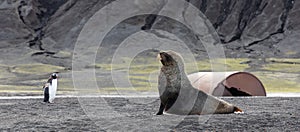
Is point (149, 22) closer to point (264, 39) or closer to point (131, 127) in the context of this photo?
point (264, 39)

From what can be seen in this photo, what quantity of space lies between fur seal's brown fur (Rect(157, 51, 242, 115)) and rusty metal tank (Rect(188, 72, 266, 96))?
11858 millimetres

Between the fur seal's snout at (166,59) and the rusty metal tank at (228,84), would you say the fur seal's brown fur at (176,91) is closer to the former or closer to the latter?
the fur seal's snout at (166,59)

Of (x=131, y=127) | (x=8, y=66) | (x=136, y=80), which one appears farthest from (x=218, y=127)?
(x=8, y=66)

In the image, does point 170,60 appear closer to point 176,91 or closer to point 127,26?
point 176,91

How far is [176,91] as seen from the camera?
47.5 feet

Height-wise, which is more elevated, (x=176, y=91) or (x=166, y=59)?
(x=166, y=59)

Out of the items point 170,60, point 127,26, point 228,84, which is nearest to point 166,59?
point 170,60

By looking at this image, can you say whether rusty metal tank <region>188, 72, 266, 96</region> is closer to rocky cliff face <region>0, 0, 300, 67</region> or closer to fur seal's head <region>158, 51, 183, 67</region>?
fur seal's head <region>158, 51, 183, 67</region>

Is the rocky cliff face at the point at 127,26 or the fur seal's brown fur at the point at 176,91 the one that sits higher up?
the rocky cliff face at the point at 127,26

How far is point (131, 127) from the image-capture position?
1236 centimetres

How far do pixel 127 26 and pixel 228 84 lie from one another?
3112 inches

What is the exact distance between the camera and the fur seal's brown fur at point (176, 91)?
14.4 m

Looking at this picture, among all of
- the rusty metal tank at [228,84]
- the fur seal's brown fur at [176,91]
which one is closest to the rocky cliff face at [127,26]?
the rusty metal tank at [228,84]

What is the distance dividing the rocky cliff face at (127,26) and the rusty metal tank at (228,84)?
197 ft
